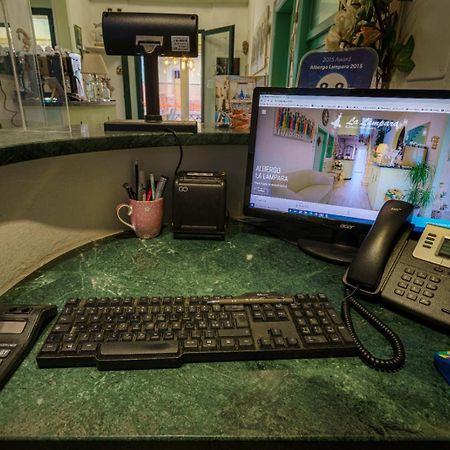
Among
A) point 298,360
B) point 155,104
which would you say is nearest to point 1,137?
point 155,104

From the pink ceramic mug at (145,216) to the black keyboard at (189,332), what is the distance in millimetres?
352

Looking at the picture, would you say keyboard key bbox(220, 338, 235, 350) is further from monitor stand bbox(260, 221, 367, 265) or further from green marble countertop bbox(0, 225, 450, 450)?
monitor stand bbox(260, 221, 367, 265)

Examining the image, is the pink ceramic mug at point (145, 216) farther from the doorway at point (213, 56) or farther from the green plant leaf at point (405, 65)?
the doorway at point (213, 56)

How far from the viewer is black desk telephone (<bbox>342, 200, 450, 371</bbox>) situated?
1.96ft

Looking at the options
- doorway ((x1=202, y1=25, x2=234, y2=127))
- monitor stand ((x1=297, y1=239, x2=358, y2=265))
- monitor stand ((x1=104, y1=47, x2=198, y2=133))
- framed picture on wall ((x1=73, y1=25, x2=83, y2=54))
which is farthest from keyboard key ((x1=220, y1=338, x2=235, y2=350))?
framed picture on wall ((x1=73, y1=25, x2=83, y2=54))

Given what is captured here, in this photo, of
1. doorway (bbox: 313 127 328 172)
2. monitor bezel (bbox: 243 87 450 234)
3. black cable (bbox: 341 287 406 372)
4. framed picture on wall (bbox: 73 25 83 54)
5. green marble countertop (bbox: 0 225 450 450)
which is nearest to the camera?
green marble countertop (bbox: 0 225 450 450)

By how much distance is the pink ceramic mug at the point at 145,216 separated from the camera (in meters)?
0.90

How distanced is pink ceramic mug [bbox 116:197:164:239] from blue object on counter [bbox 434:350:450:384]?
0.69 meters

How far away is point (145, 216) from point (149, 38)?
1.59 ft

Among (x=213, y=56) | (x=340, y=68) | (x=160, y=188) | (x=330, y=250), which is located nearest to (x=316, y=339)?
(x=330, y=250)

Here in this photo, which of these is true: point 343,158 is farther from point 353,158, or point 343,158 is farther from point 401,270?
point 401,270

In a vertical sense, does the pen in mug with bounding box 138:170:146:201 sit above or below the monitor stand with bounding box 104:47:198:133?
below

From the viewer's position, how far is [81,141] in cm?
77

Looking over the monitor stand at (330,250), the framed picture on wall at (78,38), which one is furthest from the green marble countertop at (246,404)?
the framed picture on wall at (78,38)
